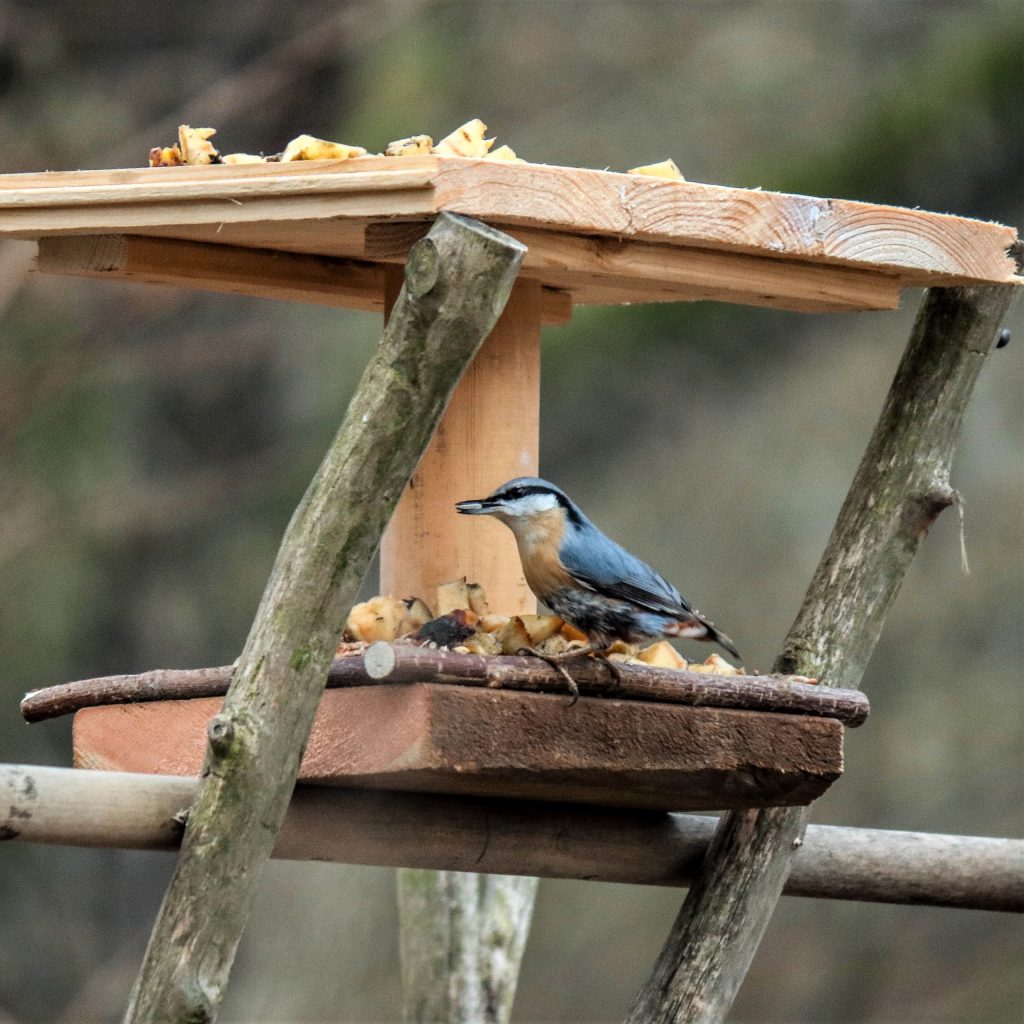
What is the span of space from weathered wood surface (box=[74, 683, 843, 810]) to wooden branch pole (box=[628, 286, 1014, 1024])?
0.33 meters

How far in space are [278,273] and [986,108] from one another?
3629mm

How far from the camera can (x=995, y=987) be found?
10219 millimetres

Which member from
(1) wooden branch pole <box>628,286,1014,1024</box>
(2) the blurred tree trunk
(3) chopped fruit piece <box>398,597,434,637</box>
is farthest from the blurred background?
(3) chopped fruit piece <box>398,597,434,637</box>

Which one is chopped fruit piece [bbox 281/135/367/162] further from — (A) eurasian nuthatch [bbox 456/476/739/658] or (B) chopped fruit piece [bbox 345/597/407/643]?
(B) chopped fruit piece [bbox 345/597/407/643]

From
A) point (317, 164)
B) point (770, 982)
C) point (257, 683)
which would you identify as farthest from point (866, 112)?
point (770, 982)

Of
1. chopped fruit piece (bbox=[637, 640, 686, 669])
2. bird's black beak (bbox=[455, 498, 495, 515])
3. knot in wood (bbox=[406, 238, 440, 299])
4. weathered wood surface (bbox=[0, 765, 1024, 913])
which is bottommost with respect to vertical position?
weathered wood surface (bbox=[0, 765, 1024, 913])

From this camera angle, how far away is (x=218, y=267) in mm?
3295

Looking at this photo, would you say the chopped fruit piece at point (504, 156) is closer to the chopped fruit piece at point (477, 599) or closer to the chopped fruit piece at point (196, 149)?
the chopped fruit piece at point (196, 149)

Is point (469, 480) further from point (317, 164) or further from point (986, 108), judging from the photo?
point (986, 108)

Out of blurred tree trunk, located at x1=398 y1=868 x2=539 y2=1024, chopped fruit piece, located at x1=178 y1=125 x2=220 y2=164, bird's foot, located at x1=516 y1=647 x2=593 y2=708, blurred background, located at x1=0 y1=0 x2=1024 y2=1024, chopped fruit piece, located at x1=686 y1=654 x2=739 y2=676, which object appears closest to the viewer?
bird's foot, located at x1=516 y1=647 x2=593 y2=708

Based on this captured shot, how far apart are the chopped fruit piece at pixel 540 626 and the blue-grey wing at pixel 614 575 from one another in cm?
17

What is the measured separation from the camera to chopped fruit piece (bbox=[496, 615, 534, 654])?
9.66 ft

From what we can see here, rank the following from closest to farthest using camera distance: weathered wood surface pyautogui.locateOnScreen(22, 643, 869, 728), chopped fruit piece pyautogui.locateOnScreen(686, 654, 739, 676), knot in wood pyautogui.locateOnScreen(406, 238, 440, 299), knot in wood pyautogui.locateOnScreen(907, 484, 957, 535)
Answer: knot in wood pyautogui.locateOnScreen(406, 238, 440, 299) → weathered wood surface pyautogui.locateOnScreen(22, 643, 869, 728) → chopped fruit piece pyautogui.locateOnScreen(686, 654, 739, 676) → knot in wood pyautogui.locateOnScreen(907, 484, 957, 535)

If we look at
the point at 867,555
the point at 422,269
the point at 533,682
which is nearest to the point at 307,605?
the point at 533,682
